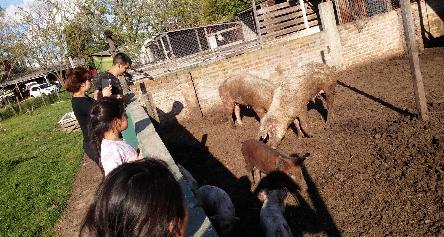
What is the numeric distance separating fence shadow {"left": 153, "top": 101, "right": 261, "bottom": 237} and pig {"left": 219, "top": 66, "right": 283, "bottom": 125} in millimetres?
1114

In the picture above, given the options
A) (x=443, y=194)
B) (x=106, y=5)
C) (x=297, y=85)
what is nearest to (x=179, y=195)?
(x=443, y=194)

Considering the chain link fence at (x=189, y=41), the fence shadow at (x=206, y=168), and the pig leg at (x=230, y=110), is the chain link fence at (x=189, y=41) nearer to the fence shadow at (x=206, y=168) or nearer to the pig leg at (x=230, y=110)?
the fence shadow at (x=206, y=168)

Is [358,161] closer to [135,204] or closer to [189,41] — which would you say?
[135,204]

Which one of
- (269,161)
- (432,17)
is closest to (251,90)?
(269,161)

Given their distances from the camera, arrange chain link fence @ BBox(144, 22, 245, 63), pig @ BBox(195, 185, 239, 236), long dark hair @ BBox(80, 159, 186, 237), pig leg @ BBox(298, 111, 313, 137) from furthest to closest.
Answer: chain link fence @ BBox(144, 22, 245, 63), pig leg @ BBox(298, 111, 313, 137), pig @ BBox(195, 185, 239, 236), long dark hair @ BBox(80, 159, 186, 237)

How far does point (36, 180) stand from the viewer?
9.69 m

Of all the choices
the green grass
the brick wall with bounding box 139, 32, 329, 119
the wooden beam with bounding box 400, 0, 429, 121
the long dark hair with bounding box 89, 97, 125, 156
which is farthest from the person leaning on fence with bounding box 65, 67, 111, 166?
the brick wall with bounding box 139, 32, 329, 119

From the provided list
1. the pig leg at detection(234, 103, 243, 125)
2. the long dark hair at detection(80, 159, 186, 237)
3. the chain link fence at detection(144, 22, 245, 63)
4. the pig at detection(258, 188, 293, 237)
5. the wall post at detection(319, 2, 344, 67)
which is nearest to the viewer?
the long dark hair at detection(80, 159, 186, 237)

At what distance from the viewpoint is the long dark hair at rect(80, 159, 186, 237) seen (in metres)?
1.41

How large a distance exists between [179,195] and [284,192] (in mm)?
3852

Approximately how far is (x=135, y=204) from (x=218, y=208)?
11.6 ft

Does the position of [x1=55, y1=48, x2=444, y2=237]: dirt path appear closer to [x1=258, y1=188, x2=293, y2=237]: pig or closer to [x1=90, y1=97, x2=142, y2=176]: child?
[x1=258, y1=188, x2=293, y2=237]: pig

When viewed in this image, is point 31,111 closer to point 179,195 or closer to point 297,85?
point 297,85

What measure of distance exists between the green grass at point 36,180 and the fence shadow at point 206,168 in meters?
2.61
